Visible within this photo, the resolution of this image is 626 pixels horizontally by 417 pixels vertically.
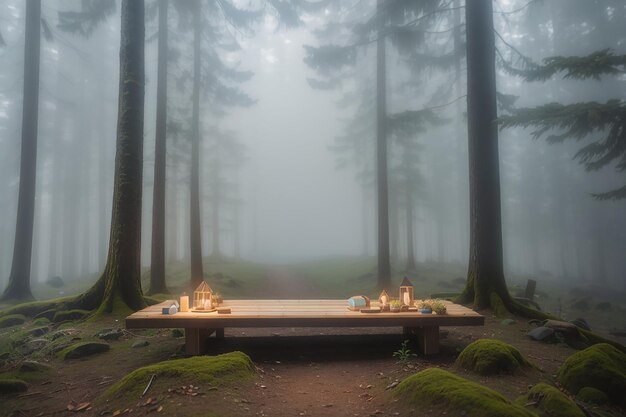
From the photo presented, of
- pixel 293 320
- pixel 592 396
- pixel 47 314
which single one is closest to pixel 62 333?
pixel 47 314

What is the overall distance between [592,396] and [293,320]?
157 inches

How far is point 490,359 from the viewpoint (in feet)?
16.5

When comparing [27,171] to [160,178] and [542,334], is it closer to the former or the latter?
[160,178]

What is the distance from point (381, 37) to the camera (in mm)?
15961

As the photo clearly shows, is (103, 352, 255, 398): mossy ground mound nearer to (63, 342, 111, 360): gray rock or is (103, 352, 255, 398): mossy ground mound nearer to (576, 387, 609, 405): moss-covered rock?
Answer: (63, 342, 111, 360): gray rock

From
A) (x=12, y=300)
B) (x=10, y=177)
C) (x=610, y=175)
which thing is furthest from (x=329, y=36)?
(x=10, y=177)

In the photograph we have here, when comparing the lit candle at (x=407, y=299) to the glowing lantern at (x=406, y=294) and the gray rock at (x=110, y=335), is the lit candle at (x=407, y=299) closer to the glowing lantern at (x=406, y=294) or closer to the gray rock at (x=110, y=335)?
the glowing lantern at (x=406, y=294)

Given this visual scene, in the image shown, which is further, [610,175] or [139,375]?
[610,175]

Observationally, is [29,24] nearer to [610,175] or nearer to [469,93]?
[469,93]

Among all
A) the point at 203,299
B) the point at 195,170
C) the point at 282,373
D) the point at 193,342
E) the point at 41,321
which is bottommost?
the point at 282,373

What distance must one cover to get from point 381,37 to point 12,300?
57.5 feet

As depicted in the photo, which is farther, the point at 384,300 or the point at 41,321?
the point at 41,321

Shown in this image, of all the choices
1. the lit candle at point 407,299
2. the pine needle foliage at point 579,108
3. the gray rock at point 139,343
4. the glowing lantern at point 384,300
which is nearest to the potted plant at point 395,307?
the glowing lantern at point 384,300

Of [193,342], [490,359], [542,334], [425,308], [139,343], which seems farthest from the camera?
[542,334]
